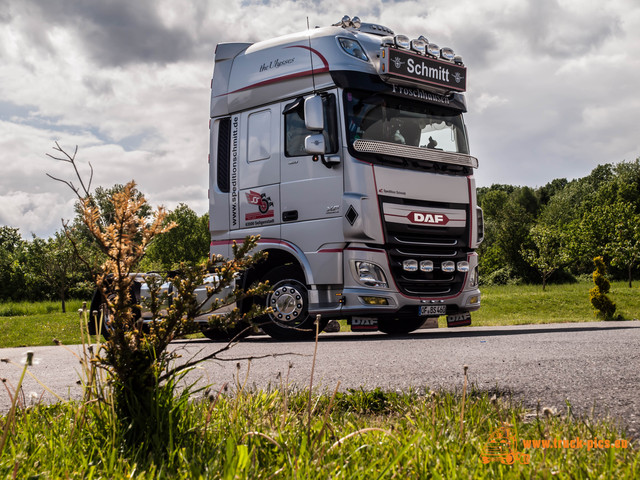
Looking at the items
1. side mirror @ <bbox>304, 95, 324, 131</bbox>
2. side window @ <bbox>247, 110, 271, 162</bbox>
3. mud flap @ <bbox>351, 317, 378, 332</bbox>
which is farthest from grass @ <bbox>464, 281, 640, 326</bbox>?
side mirror @ <bbox>304, 95, 324, 131</bbox>

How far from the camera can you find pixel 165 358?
2492 mm

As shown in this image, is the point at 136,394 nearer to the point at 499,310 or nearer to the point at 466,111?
the point at 466,111

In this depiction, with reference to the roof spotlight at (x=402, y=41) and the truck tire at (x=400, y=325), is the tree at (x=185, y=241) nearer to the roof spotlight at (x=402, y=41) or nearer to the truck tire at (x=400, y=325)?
the truck tire at (x=400, y=325)

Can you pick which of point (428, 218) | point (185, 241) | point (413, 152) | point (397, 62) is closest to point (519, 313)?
point (428, 218)

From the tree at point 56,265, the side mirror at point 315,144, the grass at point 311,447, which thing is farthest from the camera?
the tree at point 56,265

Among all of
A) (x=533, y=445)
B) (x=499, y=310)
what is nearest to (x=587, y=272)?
(x=499, y=310)

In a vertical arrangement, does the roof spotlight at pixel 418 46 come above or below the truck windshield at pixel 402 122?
above

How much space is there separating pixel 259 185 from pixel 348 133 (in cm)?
146

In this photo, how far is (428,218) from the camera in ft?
27.6

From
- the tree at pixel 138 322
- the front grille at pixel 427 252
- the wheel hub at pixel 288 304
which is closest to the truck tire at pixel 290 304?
the wheel hub at pixel 288 304

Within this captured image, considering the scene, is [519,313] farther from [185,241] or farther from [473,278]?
[185,241]

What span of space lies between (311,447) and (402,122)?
6.87m

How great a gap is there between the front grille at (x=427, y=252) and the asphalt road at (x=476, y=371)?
2023 millimetres

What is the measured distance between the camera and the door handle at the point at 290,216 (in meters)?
8.27
